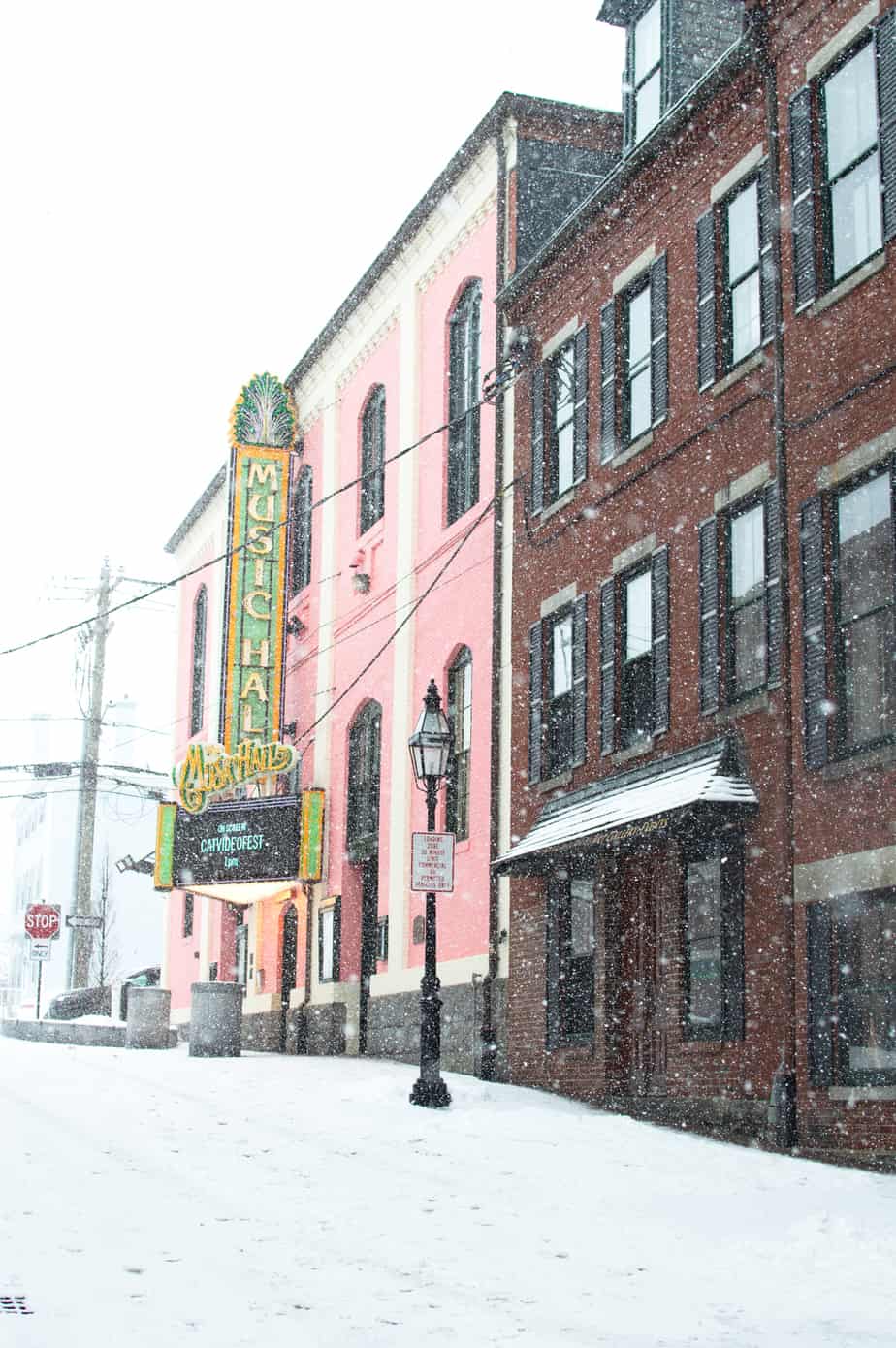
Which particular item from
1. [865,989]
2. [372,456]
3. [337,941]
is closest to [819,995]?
[865,989]

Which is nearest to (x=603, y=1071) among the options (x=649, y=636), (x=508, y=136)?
(x=649, y=636)

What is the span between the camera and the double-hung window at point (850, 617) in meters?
13.9

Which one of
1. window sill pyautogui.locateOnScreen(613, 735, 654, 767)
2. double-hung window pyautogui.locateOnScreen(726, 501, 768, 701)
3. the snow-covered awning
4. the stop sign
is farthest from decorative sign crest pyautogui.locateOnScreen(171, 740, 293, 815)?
double-hung window pyautogui.locateOnScreen(726, 501, 768, 701)

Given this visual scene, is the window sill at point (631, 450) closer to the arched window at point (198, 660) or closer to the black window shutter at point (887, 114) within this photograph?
the black window shutter at point (887, 114)

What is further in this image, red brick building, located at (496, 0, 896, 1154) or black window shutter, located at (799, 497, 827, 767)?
black window shutter, located at (799, 497, 827, 767)

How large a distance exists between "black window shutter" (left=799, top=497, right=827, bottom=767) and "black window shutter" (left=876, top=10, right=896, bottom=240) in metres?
2.36

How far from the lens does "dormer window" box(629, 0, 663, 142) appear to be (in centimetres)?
1988

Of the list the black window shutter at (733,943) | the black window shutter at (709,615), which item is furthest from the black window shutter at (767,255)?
the black window shutter at (733,943)

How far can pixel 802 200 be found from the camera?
15.3 m

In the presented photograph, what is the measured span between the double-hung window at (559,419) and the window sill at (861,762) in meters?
6.82

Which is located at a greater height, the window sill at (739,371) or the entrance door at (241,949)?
the window sill at (739,371)

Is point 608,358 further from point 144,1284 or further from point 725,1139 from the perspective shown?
point 144,1284

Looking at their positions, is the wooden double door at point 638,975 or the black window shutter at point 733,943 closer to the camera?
the black window shutter at point 733,943

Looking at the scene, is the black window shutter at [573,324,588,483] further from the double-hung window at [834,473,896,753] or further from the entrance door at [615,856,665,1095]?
the double-hung window at [834,473,896,753]
